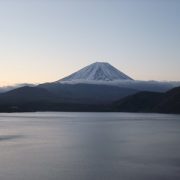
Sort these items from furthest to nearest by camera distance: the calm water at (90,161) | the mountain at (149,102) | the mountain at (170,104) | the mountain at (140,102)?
1. the mountain at (140,102)
2. the mountain at (149,102)
3. the mountain at (170,104)
4. the calm water at (90,161)

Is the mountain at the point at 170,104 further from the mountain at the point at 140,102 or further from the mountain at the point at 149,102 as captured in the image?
the mountain at the point at 140,102

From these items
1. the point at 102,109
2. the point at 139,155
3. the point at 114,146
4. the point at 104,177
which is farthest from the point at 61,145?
the point at 102,109

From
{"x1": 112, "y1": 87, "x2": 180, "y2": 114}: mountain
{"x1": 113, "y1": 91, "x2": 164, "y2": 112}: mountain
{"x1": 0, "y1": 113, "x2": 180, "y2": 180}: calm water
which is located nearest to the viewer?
{"x1": 0, "y1": 113, "x2": 180, "y2": 180}: calm water

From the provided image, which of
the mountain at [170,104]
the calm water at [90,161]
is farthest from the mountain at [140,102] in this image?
the calm water at [90,161]

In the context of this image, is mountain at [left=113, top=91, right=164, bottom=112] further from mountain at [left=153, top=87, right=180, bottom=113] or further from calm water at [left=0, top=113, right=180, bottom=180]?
calm water at [left=0, top=113, right=180, bottom=180]

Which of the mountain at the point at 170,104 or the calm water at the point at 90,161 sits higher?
the mountain at the point at 170,104

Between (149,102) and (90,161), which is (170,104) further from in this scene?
(90,161)

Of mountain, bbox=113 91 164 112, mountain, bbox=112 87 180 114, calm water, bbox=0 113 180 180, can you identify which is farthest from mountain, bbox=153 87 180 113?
calm water, bbox=0 113 180 180

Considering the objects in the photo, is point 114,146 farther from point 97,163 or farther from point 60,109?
point 60,109
